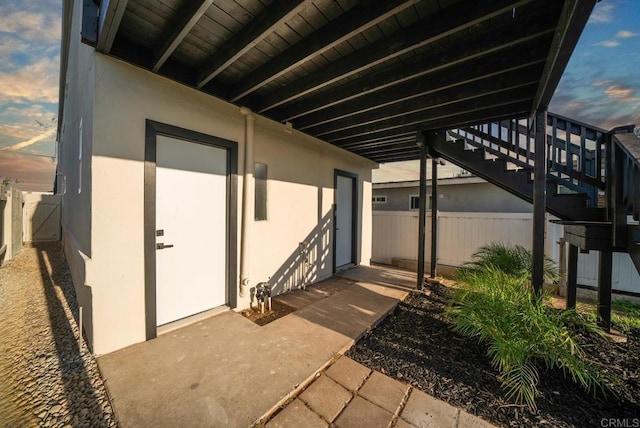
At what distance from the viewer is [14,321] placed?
2656 mm

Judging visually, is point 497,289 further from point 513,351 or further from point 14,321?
point 14,321

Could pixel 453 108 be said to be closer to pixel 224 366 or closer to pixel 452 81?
pixel 452 81

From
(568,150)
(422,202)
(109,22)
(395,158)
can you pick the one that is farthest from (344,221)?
(109,22)

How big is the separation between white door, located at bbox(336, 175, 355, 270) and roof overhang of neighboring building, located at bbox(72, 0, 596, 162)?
7.41 feet

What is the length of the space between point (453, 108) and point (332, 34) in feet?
6.84

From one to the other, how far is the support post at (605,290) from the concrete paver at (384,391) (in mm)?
2619

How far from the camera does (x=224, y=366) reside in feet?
6.40

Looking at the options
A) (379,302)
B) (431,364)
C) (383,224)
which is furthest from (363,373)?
(383,224)

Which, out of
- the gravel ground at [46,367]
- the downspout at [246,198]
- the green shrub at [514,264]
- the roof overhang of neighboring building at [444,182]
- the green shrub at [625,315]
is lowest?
the gravel ground at [46,367]

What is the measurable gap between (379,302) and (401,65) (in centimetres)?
301

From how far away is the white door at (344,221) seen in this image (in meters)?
5.09

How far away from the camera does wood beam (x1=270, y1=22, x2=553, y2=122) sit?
1846 millimetres

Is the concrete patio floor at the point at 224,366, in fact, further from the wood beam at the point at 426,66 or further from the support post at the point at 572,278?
the wood beam at the point at 426,66

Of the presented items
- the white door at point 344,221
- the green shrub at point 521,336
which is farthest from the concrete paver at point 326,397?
the white door at point 344,221
